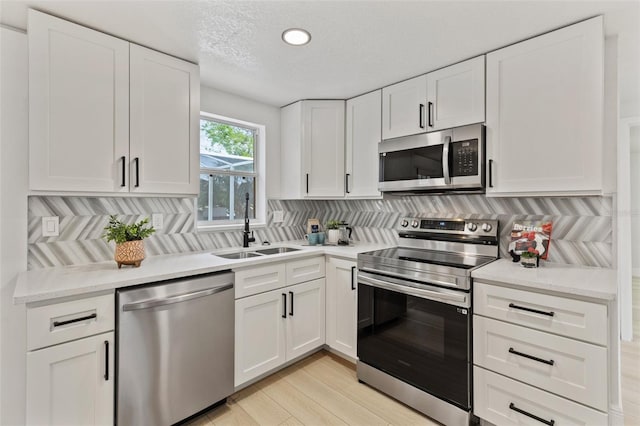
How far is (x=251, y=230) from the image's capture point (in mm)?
2963

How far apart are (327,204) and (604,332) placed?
2525mm

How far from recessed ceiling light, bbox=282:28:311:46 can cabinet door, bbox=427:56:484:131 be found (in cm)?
103

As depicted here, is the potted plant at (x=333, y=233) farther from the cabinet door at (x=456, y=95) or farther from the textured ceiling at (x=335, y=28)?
the textured ceiling at (x=335, y=28)

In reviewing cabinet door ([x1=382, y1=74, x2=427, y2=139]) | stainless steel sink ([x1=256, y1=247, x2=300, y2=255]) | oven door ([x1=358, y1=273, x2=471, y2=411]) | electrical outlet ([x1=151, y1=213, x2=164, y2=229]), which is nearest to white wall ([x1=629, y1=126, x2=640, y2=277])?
cabinet door ([x1=382, y1=74, x2=427, y2=139])

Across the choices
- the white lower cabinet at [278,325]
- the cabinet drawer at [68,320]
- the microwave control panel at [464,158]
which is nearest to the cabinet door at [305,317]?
the white lower cabinet at [278,325]

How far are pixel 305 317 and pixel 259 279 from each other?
578 mm

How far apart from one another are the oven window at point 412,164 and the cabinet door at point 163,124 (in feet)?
4.94

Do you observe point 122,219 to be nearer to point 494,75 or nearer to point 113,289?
point 113,289

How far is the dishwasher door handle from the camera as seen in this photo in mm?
1598

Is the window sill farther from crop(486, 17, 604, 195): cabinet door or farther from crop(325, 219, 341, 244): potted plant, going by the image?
crop(486, 17, 604, 195): cabinet door

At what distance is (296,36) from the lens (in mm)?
1842

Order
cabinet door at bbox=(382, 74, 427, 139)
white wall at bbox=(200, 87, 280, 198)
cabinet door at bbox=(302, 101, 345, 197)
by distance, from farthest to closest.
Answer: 1. cabinet door at bbox=(302, 101, 345, 197)
2. white wall at bbox=(200, 87, 280, 198)
3. cabinet door at bbox=(382, 74, 427, 139)

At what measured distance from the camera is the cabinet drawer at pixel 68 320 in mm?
1359

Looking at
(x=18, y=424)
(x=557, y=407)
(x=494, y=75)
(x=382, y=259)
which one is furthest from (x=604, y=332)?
(x=18, y=424)
